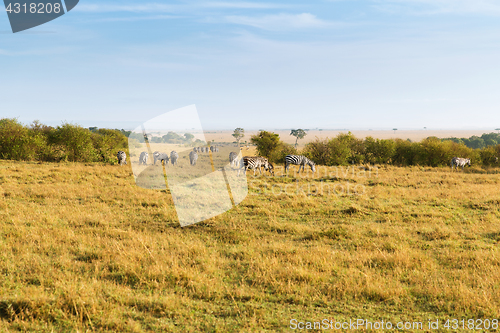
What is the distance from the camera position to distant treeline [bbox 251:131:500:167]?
135 feet

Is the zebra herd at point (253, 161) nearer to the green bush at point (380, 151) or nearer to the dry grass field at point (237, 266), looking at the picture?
the green bush at point (380, 151)

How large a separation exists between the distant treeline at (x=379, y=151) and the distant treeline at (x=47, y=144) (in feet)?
71.6

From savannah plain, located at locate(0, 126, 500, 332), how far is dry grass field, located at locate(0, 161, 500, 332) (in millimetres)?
32

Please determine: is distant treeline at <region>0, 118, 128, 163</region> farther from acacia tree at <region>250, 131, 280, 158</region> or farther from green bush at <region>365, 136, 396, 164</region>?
green bush at <region>365, 136, 396, 164</region>

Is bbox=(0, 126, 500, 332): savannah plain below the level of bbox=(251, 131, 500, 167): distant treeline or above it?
below

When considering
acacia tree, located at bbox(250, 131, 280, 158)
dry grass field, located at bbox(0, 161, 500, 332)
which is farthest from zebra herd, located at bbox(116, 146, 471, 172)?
dry grass field, located at bbox(0, 161, 500, 332)

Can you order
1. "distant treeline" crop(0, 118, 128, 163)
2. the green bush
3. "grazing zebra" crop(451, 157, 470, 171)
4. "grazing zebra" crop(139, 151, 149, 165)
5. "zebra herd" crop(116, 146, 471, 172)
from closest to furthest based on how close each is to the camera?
"zebra herd" crop(116, 146, 471, 172), "grazing zebra" crop(139, 151, 149, 165), "distant treeline" crop(0, 118, 128, 163), "grazing zebra" crop(451, 157, 470, 171), the green bush

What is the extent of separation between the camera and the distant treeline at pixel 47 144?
35000mm

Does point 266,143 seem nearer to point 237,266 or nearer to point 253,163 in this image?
point 253,163

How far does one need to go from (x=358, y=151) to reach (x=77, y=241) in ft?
142

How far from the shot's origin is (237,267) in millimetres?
7230

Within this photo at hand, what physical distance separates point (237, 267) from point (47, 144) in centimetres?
4041

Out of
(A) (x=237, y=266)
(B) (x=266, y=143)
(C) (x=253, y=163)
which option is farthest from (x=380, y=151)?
(A) (x=237, y=266)

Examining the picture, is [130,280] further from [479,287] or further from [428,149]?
[428,149]
